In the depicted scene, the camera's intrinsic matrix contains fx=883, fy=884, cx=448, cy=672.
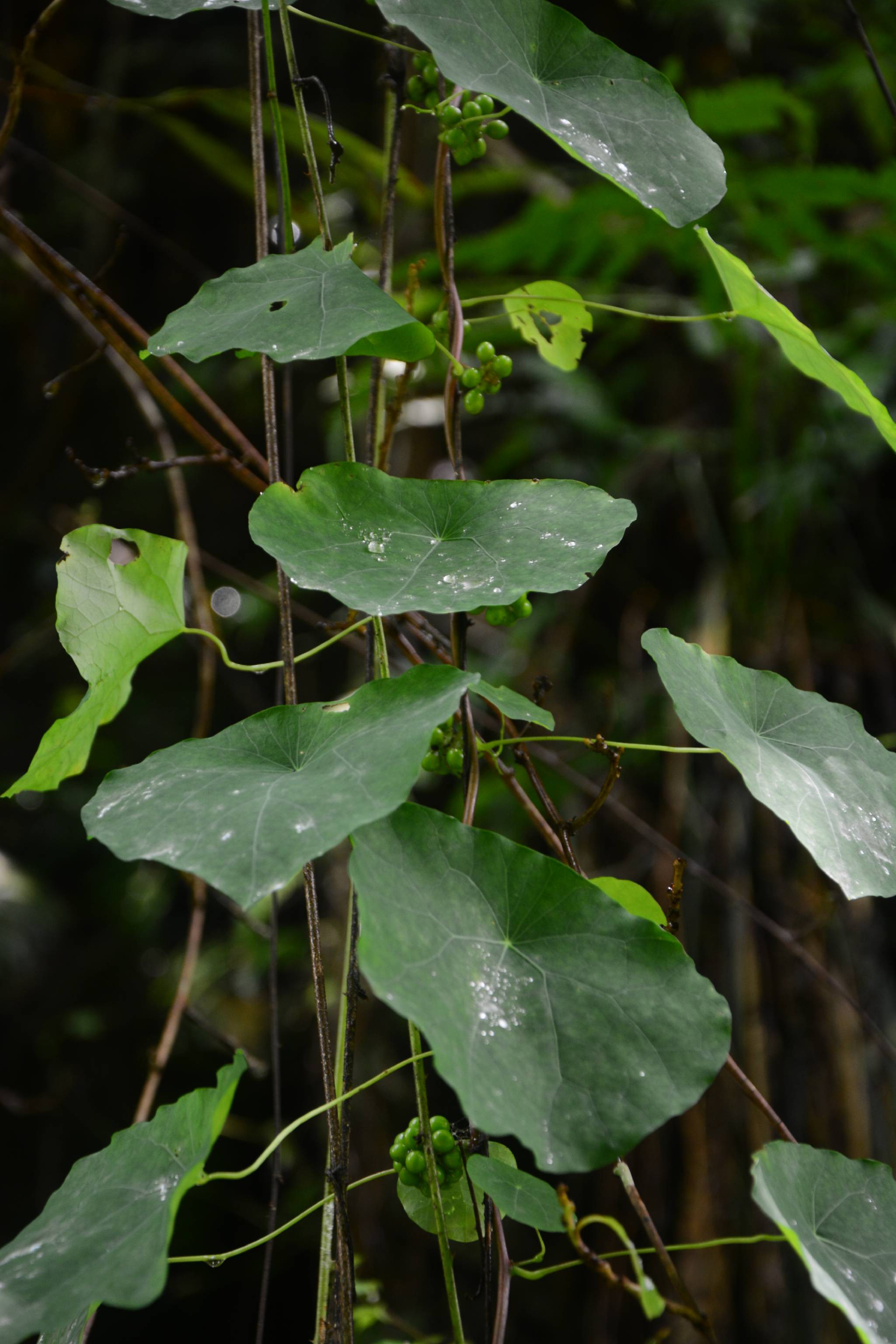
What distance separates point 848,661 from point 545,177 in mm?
1369

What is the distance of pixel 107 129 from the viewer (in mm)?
2410

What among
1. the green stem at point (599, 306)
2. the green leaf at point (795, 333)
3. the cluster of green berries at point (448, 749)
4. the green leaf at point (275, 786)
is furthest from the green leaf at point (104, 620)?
the green leaf at point (795, 333)

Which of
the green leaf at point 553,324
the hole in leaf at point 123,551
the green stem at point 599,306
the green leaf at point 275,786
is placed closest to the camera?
the green leaf at point 275,786

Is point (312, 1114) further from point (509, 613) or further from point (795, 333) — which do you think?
point (795, 333)

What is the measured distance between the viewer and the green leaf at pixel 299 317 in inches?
19.2

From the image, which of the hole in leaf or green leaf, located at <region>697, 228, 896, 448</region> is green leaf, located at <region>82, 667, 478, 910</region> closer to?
green leaf, located at <region>697, 228, 896, 448</region>

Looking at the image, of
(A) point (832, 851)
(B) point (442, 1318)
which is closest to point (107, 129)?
(A) point (832, 851)

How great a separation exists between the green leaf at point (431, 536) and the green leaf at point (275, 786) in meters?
0.05

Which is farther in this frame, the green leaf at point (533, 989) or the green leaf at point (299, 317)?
the green leaf at point (299, 317)

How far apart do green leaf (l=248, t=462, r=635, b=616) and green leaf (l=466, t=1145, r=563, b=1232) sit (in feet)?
1.02

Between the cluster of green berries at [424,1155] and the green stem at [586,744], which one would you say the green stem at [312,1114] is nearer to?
the cluster of green berries at [424,1155]

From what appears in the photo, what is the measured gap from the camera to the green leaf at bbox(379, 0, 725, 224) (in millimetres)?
520

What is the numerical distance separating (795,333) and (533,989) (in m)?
0.45

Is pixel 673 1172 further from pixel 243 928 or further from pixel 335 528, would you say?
pixel 335 528
